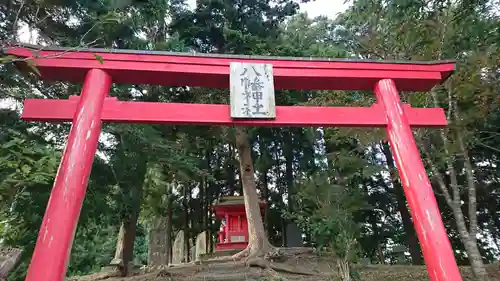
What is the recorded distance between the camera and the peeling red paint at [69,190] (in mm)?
3230

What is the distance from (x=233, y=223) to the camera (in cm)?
1293

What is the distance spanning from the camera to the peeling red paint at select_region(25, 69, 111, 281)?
3230mm

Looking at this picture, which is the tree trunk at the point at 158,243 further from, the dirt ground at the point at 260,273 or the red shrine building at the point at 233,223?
the dirt ground at the point at 260,273

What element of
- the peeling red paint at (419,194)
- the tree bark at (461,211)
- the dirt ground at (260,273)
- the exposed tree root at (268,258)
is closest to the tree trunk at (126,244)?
the dirt ground at (260,273)

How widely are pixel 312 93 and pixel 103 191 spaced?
8.19 meters

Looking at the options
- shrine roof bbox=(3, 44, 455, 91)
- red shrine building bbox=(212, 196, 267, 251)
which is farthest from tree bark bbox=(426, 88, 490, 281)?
red shrine building bbox=(212, 196, 267, 251)

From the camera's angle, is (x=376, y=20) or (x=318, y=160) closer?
(x=376, y=20)

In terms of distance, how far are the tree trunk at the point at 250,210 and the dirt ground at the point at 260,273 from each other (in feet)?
2.57

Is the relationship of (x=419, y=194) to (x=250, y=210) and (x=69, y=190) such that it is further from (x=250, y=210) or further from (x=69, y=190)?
(x=250, y=210)

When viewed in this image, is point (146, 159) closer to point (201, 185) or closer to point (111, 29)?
point (111, 29)

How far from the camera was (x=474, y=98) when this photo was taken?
6.96m

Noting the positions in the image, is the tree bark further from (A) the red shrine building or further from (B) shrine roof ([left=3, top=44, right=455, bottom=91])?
(A) the red shrine building

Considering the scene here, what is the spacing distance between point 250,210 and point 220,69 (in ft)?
22.9

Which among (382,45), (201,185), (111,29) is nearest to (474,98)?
(382,45)
